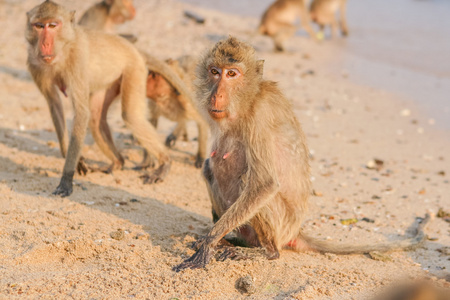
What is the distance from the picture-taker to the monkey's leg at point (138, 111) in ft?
20.4

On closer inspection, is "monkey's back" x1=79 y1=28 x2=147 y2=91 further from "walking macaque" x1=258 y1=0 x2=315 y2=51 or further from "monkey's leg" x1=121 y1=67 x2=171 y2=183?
"walking macaque" x1=258 y1=0 x2=315 y2=51

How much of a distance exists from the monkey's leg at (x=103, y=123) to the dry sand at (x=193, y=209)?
0.19 m

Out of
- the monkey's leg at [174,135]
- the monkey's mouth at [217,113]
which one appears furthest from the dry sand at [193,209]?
the monkey's mouth at [217,113]

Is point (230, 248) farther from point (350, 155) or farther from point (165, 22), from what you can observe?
point (165, 22)

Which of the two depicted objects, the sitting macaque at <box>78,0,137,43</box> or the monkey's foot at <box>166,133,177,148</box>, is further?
the sitting macaque at <box>78,0,137,43</box>

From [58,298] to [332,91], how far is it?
732 cm

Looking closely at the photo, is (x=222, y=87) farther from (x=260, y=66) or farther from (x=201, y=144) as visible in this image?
(x=201, y=144)

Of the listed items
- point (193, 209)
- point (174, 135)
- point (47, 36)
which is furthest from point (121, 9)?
point (193, 209)

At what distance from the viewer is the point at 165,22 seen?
13.9 metres

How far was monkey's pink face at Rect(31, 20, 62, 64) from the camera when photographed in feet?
18.3

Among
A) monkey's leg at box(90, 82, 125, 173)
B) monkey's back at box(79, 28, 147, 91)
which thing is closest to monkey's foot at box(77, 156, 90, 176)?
monkey's leg at box(90, 82, 125, 173)

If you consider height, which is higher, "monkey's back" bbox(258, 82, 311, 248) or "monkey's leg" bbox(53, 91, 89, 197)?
"monkey's back" bbox(258, 82, 311, 248)

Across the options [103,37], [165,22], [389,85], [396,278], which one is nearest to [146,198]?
[103,37]

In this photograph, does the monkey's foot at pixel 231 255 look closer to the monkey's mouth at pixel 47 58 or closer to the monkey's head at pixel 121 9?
the monkey's mouth at pixel 47 58
